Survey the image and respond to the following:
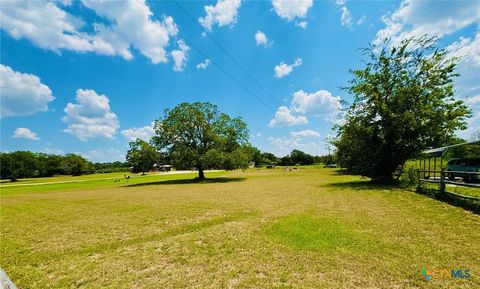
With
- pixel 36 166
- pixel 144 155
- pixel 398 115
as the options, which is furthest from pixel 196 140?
pixel 36 166

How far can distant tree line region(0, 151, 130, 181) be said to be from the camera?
79.9 meters

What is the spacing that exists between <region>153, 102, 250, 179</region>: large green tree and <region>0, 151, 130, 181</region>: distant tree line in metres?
77.4

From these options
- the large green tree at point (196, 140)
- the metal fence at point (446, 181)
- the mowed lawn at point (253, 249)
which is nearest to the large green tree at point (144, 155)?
the large green tree at point (196, 140)

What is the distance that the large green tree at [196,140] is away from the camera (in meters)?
34.9

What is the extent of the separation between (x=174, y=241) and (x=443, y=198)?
43.9ft

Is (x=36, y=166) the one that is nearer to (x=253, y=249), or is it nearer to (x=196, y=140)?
(x=196, y=140)

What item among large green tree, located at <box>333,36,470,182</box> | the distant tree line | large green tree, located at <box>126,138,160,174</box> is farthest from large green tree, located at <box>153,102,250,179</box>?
the distant tree line

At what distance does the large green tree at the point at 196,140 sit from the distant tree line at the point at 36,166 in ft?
254

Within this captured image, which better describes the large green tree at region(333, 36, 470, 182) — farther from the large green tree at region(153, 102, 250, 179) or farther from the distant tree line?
the distant tree line

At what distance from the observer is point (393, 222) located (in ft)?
27.3

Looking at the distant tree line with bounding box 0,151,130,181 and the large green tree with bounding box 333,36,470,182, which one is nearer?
the large green tree with bounding box 333,36,470,182

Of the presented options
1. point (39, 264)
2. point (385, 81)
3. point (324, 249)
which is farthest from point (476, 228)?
point (385, 81)

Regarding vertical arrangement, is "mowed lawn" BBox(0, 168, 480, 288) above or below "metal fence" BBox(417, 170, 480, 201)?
below

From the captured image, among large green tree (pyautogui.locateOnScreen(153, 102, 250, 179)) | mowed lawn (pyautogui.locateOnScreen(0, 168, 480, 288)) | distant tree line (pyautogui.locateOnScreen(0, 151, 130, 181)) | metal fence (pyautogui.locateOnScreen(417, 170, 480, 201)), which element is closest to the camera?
mowed lawn (pyautogui.locateOnScreen(0, 168, 480, 288))
